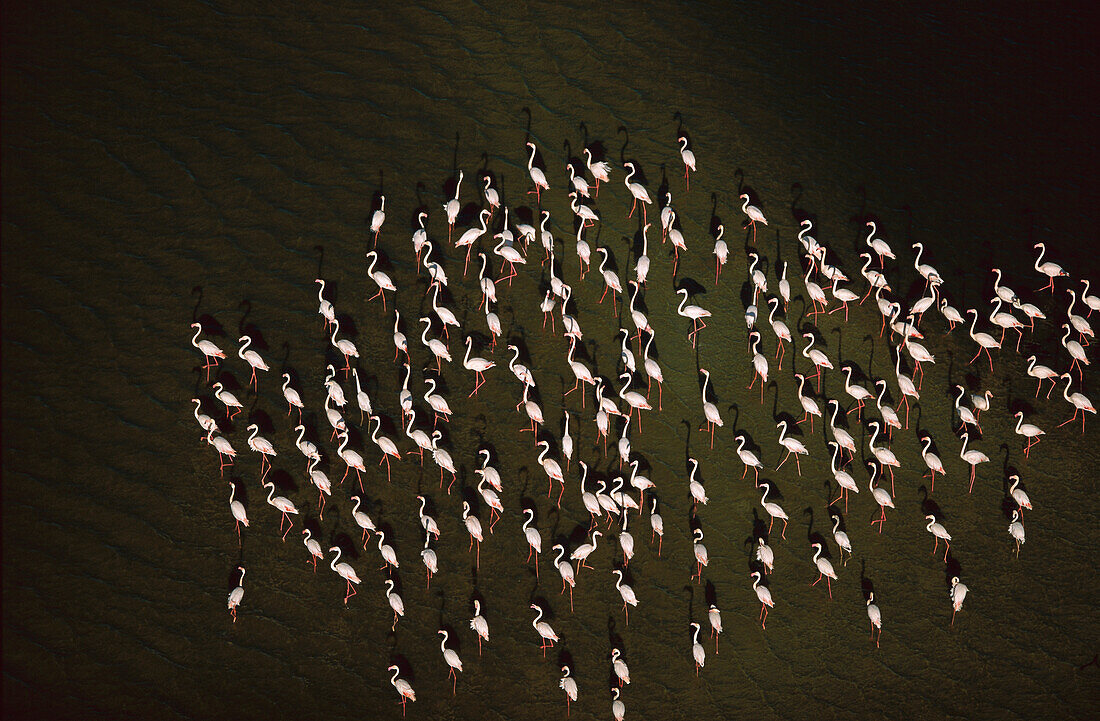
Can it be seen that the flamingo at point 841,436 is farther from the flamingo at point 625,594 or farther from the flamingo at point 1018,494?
the flamingo at point 625,594

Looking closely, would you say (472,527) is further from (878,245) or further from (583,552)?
(878,245)

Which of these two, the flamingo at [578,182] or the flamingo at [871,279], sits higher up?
the flamingo at [871,279]

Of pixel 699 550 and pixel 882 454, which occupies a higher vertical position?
pixel 882 454

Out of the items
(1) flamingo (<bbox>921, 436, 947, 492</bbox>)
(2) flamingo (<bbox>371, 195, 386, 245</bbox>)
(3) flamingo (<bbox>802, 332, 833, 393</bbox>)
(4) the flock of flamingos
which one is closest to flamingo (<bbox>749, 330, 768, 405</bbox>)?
(4) the flock of flamingos

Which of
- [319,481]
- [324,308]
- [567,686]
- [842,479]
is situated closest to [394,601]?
[319,481]

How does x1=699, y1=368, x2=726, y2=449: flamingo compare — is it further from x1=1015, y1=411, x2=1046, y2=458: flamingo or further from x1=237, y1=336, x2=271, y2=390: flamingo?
x1=237, y1=336, x2=271, y2=390: flamingo

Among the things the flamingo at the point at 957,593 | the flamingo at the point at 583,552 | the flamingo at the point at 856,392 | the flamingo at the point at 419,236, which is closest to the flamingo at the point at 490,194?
the flamingo at the point at 419,236
